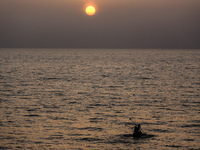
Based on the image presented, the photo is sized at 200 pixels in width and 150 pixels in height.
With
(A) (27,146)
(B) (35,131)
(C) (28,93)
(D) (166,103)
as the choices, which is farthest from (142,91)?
(A) (27,146)

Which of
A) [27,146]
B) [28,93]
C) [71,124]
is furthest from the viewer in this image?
[28,93]

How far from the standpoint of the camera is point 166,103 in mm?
37156

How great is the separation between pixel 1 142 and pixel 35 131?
10.3ft

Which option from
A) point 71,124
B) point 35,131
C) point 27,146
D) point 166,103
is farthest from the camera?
point 166,103

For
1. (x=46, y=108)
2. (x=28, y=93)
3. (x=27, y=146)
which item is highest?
(x=28, y=93)

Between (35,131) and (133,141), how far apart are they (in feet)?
23.8

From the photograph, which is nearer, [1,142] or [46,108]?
[1,142]

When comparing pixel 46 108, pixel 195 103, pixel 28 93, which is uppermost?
pixel 28 93

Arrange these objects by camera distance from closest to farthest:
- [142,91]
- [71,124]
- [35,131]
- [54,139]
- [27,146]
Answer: [27,146] < [54,139] < [35,131] < [71,124] < [142,91]

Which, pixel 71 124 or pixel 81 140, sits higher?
pixel 71 124

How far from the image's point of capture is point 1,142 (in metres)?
21.9

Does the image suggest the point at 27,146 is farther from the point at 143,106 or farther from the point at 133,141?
the point at 143,106

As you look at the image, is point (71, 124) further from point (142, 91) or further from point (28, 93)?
point (142, 91)

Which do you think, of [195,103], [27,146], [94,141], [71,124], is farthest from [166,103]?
[27,146]
